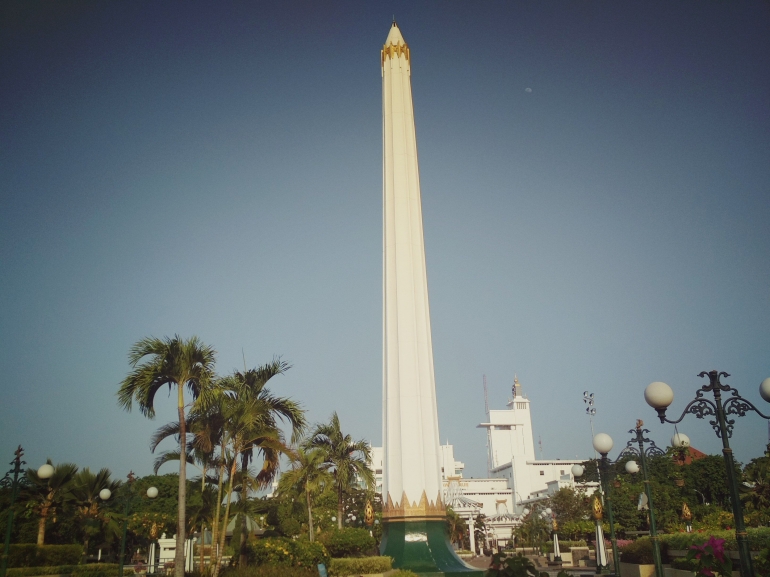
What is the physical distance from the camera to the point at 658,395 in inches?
421

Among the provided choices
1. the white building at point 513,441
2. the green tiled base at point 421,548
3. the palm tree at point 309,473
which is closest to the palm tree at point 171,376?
the green tiled base at point 421,548

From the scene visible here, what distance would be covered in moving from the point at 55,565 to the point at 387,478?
13.3m

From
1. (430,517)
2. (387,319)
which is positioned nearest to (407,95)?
(387,319)

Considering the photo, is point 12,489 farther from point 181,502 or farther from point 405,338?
point 405,338

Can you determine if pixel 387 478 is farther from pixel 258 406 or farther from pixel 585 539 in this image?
pixel 585 539

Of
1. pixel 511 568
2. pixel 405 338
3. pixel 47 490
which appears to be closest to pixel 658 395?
pixel 511 568

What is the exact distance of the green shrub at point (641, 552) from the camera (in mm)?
22250

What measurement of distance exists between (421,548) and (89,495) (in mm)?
18586

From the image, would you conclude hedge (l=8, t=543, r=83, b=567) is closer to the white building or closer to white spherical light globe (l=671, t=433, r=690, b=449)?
white spherical light globe (l=671, t=433, r=690, b=449)

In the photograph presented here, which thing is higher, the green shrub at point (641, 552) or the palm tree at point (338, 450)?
the palm tree at point (338, 450)

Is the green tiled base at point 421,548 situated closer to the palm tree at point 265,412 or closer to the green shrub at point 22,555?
the palm tree at point 265,412

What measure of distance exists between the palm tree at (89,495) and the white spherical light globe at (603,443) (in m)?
23.1

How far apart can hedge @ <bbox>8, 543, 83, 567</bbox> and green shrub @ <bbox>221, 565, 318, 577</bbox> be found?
9.57m

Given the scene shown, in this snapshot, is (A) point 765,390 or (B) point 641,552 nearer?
(A) point 765,390
